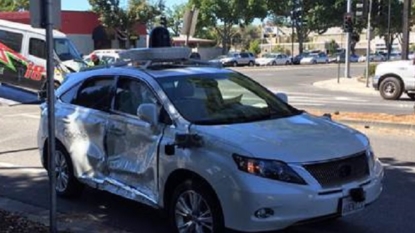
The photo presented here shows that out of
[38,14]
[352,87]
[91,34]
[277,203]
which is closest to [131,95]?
[38,14]

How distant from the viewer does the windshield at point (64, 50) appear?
72.3 feet

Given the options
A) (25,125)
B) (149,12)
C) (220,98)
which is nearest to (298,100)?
(25,125)

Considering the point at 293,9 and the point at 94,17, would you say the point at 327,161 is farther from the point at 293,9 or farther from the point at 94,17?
the point at 293,9

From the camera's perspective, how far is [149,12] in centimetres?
5878

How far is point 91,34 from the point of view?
188ft

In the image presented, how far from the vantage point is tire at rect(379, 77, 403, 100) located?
70.2 ft

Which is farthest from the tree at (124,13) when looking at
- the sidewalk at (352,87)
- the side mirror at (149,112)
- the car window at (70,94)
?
the side mirror at (149,112)

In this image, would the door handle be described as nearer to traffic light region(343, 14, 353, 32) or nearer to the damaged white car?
the damaged white car

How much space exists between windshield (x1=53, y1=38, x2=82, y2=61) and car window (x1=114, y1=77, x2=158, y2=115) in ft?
52.0

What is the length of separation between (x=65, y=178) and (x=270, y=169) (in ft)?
10.6

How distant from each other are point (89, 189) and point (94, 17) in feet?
171

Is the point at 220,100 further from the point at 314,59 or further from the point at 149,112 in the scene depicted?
the point at 314,59

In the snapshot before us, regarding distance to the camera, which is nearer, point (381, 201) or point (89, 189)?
point (381, 201)

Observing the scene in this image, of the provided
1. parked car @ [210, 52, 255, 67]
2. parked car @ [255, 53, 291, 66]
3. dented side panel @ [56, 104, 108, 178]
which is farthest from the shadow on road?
parked car @ [255, 53, 291, 66]
